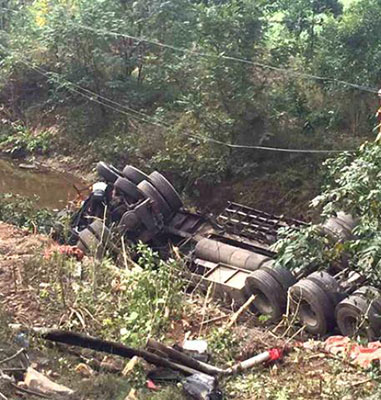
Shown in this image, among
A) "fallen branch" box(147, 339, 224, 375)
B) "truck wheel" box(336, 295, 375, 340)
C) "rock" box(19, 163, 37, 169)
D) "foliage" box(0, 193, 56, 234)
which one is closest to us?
"fallen branch" box(147, 339, 224, 375)

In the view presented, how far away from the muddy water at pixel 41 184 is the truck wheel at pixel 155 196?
15.1ft

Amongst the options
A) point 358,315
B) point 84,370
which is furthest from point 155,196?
point 84,370

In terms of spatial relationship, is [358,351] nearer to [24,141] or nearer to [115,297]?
[115,297]

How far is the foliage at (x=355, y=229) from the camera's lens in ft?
16.0

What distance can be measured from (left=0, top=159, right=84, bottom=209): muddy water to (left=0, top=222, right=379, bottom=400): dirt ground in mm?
8803

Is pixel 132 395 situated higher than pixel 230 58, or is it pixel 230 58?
pixel 230 58

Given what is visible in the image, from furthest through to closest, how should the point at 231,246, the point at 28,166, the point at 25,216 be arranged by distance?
the point at 28,166 < the point at 25,216 < the point at 231,246

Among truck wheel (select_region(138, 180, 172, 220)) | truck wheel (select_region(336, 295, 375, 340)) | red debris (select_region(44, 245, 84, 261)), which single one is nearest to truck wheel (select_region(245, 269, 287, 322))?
truck wheel (select_region(336, 295, 375, 340))

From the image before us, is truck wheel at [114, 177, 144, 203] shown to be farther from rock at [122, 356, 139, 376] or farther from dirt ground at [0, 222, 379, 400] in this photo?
rock at [122, 356, 139, 376]

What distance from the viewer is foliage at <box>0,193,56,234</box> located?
36.7ft

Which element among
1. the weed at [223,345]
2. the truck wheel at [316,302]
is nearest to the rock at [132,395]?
the weed at [223,345]

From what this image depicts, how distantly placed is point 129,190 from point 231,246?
1.99 m

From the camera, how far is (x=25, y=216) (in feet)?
39.5

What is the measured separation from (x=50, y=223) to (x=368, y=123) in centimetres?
663
